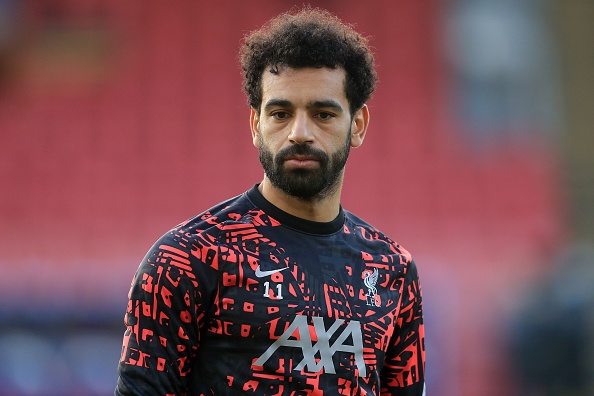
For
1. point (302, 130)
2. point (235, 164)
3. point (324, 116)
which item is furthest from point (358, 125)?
point (235, 164)

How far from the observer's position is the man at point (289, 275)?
236 cm

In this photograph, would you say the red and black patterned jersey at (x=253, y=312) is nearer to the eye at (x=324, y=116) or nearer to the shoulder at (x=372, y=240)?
the shoulder at (x=372, y=240)

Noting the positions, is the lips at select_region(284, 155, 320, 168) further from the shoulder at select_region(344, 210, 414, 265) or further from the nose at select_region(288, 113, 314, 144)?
the shoulder at select_region(344, 210, 414, 265)

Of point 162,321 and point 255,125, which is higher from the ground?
point 255,125

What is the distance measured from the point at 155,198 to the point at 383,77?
266cm

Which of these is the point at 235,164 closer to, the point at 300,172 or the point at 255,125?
the point at 255,125

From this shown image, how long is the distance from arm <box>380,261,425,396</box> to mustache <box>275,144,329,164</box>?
505 mm

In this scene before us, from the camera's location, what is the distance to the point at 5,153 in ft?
30.7

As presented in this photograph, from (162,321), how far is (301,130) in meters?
0.60

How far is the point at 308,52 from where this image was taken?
262 cm

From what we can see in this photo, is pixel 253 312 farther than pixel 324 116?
No

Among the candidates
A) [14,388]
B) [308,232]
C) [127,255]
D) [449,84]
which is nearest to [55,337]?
[14,388]

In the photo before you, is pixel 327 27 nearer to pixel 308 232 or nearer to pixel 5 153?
pixel 308 232

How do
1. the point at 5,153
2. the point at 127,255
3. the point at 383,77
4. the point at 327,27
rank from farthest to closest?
the point at 383,77 < the point at 5,153 < the point at 127,255 < the point at 327,27
